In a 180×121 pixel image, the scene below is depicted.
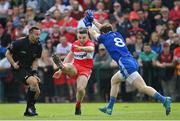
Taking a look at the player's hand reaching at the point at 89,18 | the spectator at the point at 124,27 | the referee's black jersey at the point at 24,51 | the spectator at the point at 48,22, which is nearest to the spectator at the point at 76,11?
the spectator at the point at 48,22

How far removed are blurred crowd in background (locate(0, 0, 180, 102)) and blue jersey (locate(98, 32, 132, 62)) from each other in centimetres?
752

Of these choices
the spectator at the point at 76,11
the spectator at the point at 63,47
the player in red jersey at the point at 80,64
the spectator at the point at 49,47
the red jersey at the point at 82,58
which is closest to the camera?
the player in red jersey at the point at 80,64

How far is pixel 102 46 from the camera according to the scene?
913 inches

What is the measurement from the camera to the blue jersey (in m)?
14.8

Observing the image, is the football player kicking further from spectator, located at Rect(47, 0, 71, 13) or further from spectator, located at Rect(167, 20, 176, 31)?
spectator, located at Rect(47, 0, 71, 13)

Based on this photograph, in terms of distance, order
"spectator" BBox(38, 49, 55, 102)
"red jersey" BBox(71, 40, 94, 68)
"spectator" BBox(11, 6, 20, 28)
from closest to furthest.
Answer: "red jersey" BBox(71, 40, 94, 68), "spectator" BBox(38, 49, 55, 102), "spectator" BBox(11, 6, 20, 28)

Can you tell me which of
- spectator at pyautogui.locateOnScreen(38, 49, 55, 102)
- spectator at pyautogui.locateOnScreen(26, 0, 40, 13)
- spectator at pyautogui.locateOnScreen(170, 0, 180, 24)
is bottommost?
spectator at pyautogui.locateOnScreen(38, 49, 55, 102)

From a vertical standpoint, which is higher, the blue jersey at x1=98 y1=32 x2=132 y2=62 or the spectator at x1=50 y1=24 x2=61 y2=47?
the blue jersey at x1=98 y1=32 x2=132 y2=62

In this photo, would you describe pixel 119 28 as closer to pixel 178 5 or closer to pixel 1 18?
pixel 178 5

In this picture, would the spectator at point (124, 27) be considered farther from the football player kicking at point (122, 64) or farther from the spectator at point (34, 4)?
the football player kicking at point (122, 64)

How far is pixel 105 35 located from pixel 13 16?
11945 mm

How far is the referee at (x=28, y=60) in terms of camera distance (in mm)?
15344

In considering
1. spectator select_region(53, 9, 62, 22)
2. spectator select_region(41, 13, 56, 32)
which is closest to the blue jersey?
spectator select_region(41, 13, 56, 32)

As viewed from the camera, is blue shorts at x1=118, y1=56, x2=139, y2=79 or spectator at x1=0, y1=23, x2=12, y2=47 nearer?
blue shorts at x1=118, y1=56, x2=139, y2=79
